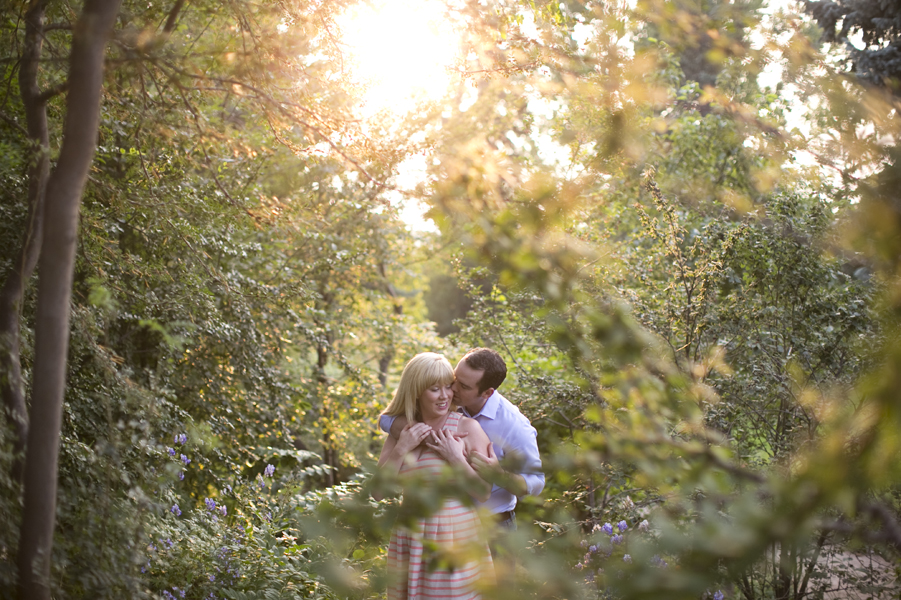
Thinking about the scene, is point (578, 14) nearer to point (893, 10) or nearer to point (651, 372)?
point (651, 372)

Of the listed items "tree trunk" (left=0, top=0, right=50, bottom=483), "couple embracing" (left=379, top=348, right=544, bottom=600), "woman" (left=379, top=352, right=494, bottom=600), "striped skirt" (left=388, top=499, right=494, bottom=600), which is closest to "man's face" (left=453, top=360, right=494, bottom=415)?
"couple embracing" (left=379, top=348, right=544, bottom=600)

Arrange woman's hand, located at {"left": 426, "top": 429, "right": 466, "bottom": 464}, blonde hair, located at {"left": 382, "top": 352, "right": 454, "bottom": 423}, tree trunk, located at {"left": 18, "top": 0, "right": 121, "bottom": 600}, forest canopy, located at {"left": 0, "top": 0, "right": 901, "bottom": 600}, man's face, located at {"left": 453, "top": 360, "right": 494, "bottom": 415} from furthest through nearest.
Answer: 1. man's face, located at {"left": 453, "top": 360, "right": 494, "bottom": 415}
2. blonde hair, located at {"left": 382, "top": 352, "right": 454, "bottom": 423}
3. woman's hand, located at {"left": 426, "top": 429, "right": 466, "bottom": 464}
4. tree trunk, located at {"left": 18, "top": 0, "right": 121, "bottom": 600}
5. forest canopy, located at {"left": 0, "top": 0, "right": 901, "bottom": 600}

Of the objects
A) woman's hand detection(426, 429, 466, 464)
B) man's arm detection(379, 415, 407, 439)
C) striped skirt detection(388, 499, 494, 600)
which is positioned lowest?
striped skirt detection(388, 499, 494, 600)

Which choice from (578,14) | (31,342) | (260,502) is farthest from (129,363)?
(578,14)

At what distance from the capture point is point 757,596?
4.32 m

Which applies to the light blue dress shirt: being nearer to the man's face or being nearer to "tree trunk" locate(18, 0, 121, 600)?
the man's face

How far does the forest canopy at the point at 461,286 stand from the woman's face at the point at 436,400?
2.38 ft

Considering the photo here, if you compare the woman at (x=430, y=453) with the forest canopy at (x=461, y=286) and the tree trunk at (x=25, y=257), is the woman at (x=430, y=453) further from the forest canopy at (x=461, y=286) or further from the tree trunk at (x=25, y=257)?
the tree trunk at (x=25, y=257)

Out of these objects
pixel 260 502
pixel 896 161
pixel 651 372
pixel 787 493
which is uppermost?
pixel 260 502

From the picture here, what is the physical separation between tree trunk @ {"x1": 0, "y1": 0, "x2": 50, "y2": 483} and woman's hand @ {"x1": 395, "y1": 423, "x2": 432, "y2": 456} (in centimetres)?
150

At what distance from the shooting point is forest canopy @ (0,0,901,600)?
1.34 meters

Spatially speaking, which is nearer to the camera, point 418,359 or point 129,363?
point 418,359

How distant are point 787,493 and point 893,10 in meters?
11.3

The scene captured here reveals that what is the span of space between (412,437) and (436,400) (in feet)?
0.71
